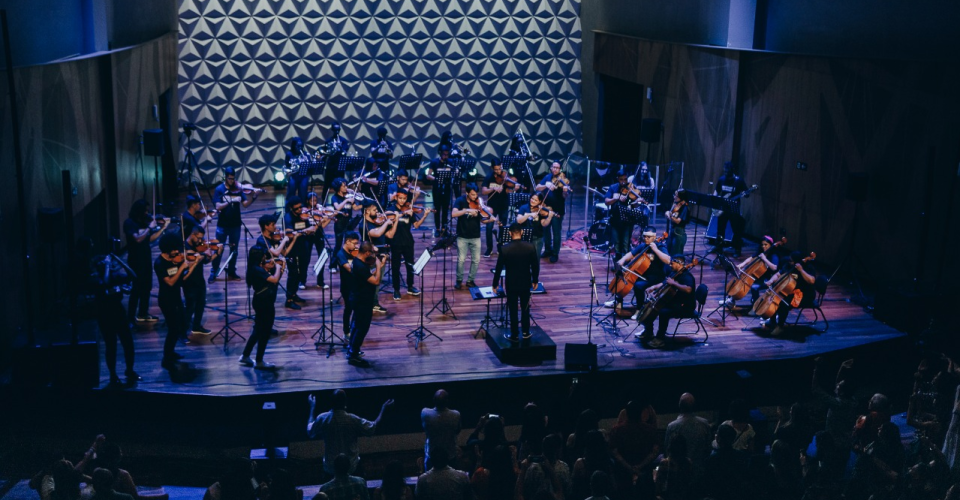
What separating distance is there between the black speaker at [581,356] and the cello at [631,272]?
1793 millimetres

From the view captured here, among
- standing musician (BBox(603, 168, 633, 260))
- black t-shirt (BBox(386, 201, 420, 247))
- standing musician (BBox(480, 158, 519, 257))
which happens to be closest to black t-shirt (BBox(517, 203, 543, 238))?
standing musician (BBox(480, 158, 519, 257))

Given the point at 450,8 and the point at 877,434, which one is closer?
the point at 877,434

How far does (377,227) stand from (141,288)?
119 inches

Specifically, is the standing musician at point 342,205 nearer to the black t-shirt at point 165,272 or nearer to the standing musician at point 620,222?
the black t-shirt at point 165,272

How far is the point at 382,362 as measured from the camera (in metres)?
11.1

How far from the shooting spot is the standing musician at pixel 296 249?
1230 centimetres

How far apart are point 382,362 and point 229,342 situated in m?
1.92

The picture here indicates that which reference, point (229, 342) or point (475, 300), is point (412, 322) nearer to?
point (475, 300)

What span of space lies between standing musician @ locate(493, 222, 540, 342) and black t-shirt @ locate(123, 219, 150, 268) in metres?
4.11

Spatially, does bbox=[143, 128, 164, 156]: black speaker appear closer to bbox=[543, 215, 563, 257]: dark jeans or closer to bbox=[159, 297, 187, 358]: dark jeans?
bbox=[159, 297, 187, 358]: dark jeans

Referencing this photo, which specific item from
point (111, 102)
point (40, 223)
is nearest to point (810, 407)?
point (40, 223)

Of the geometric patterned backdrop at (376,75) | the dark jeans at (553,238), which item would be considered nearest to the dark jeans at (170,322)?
the dark jeans at (553,238)

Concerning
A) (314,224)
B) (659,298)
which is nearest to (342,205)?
(314,224)

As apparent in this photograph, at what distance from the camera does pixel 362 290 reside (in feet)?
34.7
